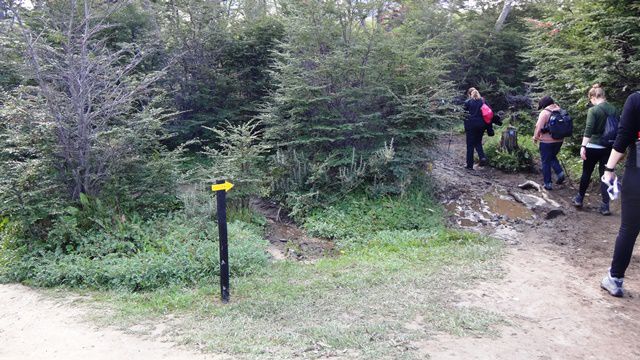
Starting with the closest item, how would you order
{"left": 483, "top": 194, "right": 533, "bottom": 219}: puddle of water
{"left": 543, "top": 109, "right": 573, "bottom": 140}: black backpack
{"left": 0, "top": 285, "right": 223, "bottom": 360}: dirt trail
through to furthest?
{"left": 0, "top": 285, "right": 223, "bottom": 360}: dirt trail, {"left": 483, "top": 194, "right": 533, "bottom": 219}: puddle of water, {"left": 543, "top": 109, "right": 573, "bottom": 140}: black backpack

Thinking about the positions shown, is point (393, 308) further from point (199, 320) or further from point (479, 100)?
point (479, 100)

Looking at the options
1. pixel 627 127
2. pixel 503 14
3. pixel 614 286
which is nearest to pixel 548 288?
pixel 614 286

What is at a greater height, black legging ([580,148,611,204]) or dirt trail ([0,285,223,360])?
black legging ([580,148,611,204])

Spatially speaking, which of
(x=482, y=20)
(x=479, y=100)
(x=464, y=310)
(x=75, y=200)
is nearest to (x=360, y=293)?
(x=464, y=310)

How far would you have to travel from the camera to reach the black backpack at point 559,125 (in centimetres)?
865

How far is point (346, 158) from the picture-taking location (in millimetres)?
8523

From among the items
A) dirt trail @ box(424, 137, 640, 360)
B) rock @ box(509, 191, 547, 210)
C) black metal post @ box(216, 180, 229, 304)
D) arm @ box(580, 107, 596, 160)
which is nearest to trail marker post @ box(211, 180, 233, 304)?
black metal post @ box(216, 180, 229, 304)

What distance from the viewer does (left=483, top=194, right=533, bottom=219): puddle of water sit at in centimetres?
819

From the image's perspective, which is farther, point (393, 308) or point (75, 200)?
point (75, 200)

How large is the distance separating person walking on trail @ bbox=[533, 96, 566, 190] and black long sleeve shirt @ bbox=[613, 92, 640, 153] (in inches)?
170

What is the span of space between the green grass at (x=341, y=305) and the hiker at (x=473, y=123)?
406 cm

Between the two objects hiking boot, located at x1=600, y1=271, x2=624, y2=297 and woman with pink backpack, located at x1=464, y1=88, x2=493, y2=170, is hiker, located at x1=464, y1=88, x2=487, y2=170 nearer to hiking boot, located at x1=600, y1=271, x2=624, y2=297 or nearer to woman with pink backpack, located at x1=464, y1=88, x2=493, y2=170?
woman with pink backpack, located at x1=464, y1=88, x2=493, y2=170

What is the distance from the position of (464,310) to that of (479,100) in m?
6.85

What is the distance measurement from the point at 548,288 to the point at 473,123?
569 cm
